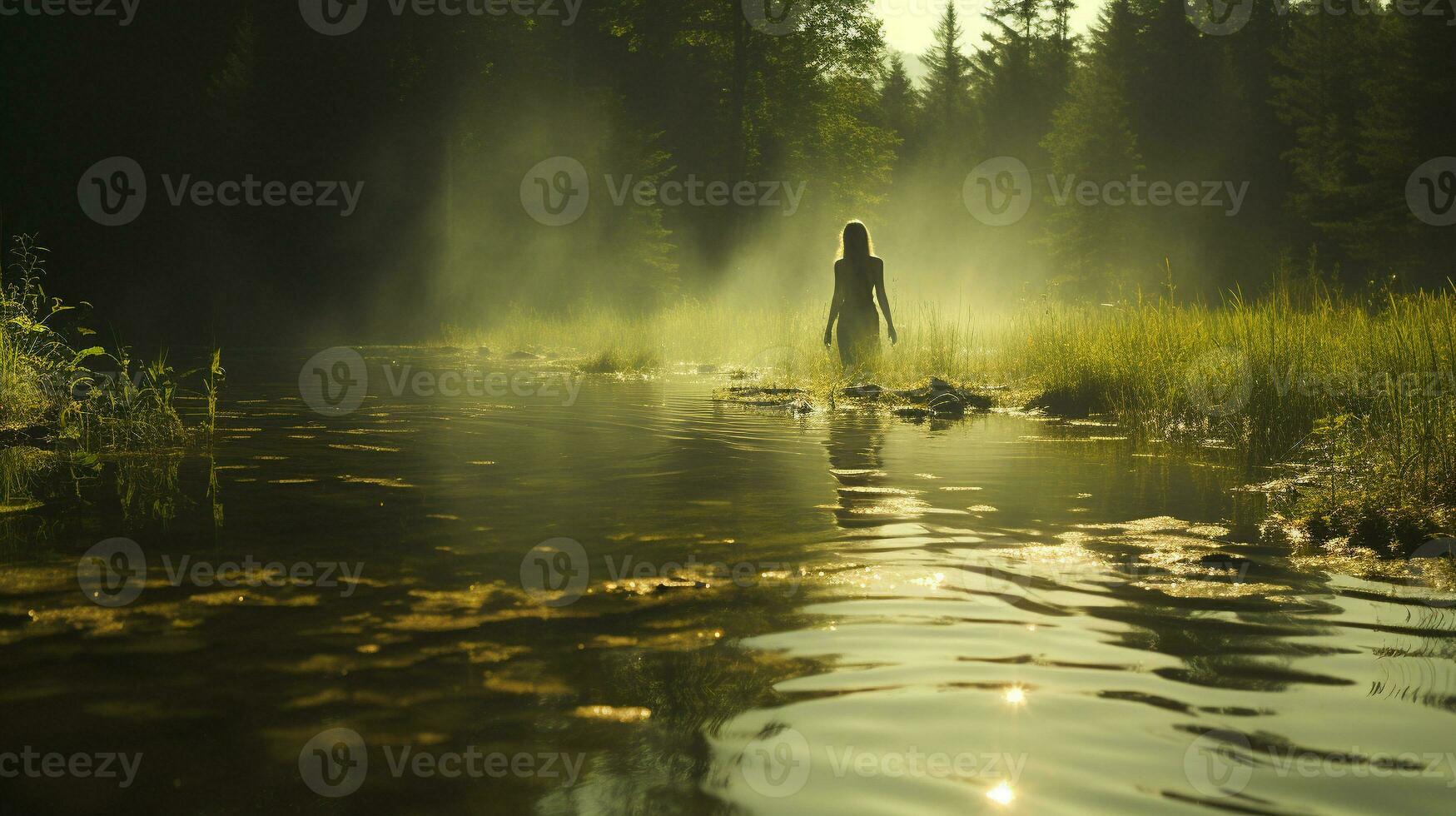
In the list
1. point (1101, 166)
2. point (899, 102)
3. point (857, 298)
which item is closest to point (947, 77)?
point (899, 102)

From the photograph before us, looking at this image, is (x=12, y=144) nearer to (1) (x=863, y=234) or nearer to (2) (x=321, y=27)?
(2) (x=321, y=27)

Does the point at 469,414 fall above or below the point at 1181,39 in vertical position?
below

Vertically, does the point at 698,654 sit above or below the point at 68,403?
below

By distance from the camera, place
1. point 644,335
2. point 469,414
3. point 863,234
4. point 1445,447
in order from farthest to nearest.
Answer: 1. point 644,335
2. point 863,234
3. point 469,414
4. point 1445,447

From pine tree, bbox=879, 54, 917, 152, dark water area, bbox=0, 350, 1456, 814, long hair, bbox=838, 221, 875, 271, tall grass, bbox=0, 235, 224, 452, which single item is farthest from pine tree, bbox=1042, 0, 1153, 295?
dark water area, bbox=0, 350, 1456, 814

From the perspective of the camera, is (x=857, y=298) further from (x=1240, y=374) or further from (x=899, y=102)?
(x=899, y=102)

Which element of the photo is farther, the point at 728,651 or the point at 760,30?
the point at 760,30

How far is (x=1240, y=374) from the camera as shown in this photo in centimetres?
1089

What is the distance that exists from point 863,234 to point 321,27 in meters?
28.1

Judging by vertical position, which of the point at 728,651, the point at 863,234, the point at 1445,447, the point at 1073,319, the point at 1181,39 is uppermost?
the point at 1181,39

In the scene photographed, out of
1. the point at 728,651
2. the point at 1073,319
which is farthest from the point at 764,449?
the point at 1073,319

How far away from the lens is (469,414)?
12.9 metres

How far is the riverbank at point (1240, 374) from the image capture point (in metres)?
6.42

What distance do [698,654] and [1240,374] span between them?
8444 mm
